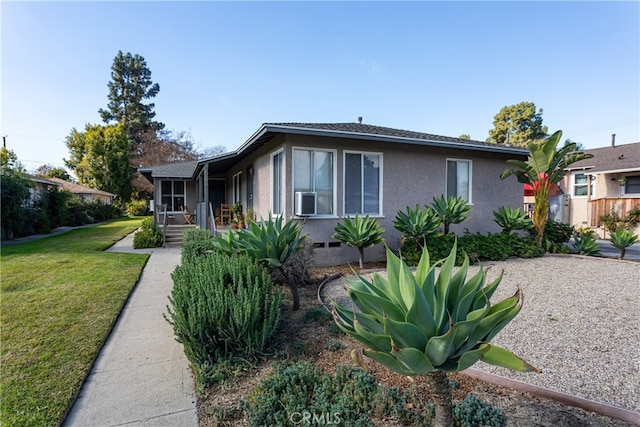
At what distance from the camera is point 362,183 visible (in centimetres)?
909

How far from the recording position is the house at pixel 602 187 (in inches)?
619

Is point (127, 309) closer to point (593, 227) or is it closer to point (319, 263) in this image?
point (319, 263)

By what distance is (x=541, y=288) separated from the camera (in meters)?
6.17

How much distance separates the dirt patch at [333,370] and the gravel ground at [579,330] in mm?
415

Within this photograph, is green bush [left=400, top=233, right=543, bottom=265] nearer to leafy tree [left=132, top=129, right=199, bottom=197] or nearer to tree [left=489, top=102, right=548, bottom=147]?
tree [left=489, top=102, right=548, bottom=147]

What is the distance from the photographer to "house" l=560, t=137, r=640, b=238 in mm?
15711

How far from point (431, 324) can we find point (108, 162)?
3731 centimetres

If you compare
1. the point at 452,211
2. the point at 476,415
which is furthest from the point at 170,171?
the point at 476,415

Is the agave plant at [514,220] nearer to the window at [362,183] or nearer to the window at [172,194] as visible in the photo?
the window at [362,183]

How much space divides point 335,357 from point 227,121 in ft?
84.9

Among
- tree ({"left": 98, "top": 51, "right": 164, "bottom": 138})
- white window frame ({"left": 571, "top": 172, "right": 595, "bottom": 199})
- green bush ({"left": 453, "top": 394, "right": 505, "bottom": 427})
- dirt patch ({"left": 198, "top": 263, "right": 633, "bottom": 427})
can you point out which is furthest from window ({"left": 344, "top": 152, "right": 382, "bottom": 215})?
tree ({"left": 98, "top": 51, "right": 164, "bottom": 138})

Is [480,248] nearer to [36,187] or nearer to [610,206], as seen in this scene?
[610,206]

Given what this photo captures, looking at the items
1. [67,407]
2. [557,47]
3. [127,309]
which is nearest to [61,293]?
[127,309]

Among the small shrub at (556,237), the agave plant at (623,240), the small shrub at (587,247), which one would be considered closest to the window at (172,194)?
the small shrub at (556,237)
